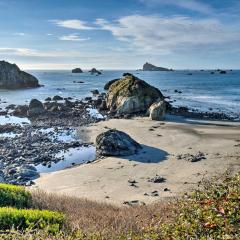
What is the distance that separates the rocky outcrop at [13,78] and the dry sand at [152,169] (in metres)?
77.8

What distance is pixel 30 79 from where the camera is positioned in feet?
365

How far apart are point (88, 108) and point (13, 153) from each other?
26231mm

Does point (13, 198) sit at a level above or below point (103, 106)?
above

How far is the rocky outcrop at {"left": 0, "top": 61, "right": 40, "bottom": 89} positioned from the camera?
10731 centimetres

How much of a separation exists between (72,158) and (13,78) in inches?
3403

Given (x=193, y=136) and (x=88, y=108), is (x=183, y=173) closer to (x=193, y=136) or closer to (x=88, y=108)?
(x=193, y=136)

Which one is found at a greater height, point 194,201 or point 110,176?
point 194,201

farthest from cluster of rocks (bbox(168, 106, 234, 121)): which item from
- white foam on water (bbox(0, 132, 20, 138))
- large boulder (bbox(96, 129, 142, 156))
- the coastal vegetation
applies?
the coastal vegetation

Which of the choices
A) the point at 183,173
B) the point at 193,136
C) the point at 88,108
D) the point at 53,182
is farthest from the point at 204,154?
the point at 88,108

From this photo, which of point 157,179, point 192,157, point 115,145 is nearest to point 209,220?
point 157,179

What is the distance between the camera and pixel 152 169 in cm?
2309

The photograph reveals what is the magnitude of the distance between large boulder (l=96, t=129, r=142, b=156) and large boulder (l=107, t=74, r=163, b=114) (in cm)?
1804

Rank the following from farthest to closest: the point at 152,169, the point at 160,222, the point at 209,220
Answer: the point at 152,169 → the point at 160,222 → the point at 209,220

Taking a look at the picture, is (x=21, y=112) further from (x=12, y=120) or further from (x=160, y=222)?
(x=160, y=222)
